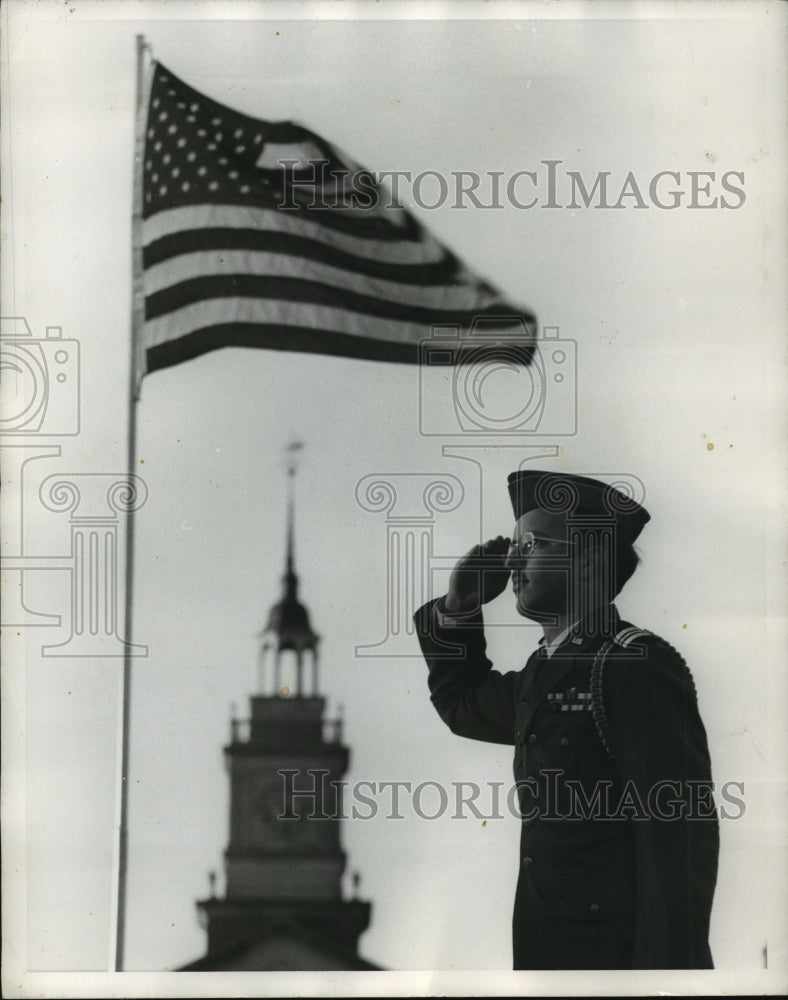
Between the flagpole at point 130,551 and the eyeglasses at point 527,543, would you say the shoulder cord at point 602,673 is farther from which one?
the flagpole at point 130,551

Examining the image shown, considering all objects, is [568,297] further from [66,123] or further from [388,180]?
[66,123]

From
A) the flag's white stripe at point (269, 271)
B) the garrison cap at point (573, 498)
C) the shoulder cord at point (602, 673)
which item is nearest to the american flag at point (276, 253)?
the flag's white stripe at point (269, 271)

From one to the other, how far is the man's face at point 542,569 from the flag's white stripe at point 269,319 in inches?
18.7

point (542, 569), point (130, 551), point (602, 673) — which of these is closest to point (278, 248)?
point (130, 551)

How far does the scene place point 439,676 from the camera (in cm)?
238

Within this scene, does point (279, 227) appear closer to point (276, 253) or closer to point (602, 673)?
point (276, 253)

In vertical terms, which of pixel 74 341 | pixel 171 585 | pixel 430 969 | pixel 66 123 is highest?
pixel 66 123

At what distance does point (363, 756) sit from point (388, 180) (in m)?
1.17

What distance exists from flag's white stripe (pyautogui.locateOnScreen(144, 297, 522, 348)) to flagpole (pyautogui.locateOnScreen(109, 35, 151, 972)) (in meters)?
0.05

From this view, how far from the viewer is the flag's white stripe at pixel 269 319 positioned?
93.9 inches

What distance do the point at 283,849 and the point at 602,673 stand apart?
28.6 inches

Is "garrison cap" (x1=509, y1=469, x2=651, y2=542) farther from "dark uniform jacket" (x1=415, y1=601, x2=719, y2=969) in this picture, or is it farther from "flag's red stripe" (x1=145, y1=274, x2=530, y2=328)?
"flag's red stripe" (x1=145, y1=274, x2=530, y2=328)

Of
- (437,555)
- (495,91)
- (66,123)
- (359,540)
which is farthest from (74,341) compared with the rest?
(495,91)

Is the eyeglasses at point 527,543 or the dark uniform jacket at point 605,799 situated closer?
the dark uniform jacket at point 605,799
